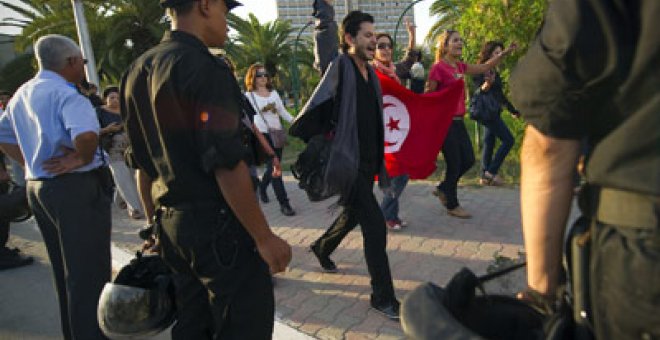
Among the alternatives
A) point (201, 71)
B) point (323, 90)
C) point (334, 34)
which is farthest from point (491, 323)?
point (334, 34)

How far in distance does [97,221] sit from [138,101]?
1219mm

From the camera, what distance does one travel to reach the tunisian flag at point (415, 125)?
4742 mm

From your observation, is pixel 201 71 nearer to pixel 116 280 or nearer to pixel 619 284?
pixel 116 280

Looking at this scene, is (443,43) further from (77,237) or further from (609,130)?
(609,130)

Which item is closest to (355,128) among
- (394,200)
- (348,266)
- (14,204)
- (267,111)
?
(348,266)

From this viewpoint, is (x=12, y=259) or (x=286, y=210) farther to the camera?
(x=286, y=210)

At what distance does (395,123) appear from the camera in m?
4.81

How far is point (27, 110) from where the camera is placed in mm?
2668

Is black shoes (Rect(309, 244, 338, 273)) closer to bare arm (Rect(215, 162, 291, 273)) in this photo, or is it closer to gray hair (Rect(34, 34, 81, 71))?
bare arm (Rect(215, 162, 291, 273))

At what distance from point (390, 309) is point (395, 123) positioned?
2250 mm

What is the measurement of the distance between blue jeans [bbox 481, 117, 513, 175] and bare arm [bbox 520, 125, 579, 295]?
A: 5.25 metres

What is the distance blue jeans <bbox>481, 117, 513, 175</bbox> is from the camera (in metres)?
6.12

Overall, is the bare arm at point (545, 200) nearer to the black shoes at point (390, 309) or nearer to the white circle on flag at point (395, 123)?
the black shoes at point (390, 309)

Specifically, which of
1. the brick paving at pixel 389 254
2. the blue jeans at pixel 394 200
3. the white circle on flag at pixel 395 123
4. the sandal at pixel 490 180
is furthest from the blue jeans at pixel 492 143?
the blue jeans at pixel 394 200
